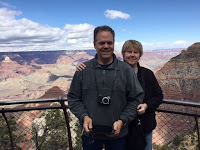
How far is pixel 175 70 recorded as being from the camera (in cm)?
6006

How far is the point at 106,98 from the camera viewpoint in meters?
1.88

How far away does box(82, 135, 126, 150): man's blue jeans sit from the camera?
207 centimetres

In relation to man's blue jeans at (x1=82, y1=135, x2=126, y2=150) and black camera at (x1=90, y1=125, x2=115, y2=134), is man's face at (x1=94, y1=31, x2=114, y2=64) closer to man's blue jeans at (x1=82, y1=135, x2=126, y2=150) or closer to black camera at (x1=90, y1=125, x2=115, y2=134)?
black camera at (x1=90, y1=125, x2=115, y2=134)

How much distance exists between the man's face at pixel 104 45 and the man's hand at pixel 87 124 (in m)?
0.59

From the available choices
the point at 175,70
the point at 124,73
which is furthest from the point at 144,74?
the point at 175,70

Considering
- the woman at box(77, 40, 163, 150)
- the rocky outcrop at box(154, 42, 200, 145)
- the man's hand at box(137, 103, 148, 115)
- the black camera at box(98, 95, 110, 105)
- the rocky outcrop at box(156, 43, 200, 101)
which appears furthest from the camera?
the rocky outcrop at box(156, 43, 200, 101)

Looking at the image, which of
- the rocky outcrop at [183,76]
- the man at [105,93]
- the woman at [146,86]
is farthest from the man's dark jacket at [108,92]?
the rocky outcrop at [183,76]

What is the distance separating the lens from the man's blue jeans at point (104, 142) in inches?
81.5

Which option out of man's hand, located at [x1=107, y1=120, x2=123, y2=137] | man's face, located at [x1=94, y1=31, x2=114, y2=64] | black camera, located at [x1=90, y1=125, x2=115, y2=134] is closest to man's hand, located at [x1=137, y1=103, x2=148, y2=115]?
man's hand, located at [x1=107, y1=120, x2=123, y2=137]

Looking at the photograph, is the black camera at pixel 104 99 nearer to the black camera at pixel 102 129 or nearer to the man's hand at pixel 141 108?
the black camera at pixel 102 129

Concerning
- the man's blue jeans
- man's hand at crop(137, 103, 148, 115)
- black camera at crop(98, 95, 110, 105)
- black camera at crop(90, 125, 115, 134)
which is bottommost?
the man's blue jeans

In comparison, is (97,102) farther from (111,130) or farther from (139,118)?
(139,118)

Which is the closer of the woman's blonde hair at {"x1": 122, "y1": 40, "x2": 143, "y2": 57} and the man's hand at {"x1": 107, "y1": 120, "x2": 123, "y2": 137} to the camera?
the man's hand at {"x1": 107, "y1": 120, "x2": 123, "y2": 137}

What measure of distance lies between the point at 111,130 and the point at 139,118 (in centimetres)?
41
